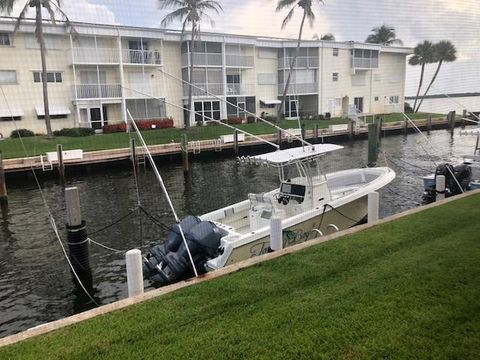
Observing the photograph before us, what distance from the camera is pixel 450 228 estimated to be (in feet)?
24.8

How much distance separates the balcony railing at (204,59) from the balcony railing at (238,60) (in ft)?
2.90

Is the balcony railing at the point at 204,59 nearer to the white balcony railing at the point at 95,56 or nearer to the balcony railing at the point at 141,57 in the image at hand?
the balcony railing at the point at 141,57

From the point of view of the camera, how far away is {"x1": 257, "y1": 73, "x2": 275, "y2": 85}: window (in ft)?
146

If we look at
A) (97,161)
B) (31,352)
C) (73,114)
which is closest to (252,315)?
(31,352)

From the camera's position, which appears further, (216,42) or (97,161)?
(216,42)

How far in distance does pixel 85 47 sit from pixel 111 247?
2679cm

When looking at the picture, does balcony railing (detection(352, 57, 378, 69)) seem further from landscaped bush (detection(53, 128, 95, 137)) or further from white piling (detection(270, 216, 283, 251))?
white piling (detection(270, 216, 283, 251))

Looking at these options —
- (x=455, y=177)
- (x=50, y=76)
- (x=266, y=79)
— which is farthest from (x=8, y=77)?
(x=455, y=177)

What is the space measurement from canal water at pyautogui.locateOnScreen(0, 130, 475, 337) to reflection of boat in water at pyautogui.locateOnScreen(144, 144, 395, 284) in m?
1.52

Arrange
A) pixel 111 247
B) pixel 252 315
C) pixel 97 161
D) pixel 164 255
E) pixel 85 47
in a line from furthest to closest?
pixel 85 47 < pixel 97 161 < pixel 111 247 < pixel 164 255 < pixel 252 315

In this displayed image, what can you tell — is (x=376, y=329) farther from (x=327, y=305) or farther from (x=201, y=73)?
(x=201, y=73)

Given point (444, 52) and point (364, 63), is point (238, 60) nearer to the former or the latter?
point (364, 63)

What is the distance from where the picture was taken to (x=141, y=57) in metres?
Answer: 36.2

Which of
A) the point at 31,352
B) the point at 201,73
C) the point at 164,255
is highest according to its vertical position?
the point at 201,73
